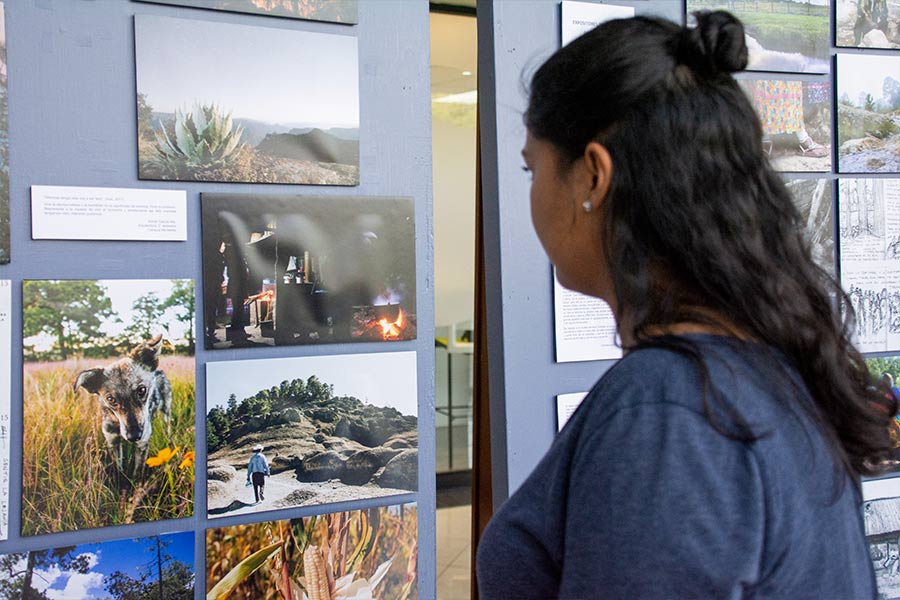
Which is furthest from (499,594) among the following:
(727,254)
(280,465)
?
(280,465)

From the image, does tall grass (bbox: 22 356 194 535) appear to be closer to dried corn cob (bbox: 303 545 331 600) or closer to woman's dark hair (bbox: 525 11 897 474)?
dried corn cob (bbox: 303 545 331 600)

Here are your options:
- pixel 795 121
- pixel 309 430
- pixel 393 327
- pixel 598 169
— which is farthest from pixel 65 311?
pixel 795 121

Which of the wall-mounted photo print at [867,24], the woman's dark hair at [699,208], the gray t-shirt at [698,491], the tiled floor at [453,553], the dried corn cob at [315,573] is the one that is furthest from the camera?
the tiled floor at [453,553]

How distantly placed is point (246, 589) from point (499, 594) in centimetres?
95

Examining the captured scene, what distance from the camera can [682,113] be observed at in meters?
0.83

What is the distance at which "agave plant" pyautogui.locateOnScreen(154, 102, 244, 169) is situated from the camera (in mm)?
1617

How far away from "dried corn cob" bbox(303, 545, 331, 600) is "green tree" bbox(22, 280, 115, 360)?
619 mm

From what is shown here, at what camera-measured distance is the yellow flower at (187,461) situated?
1642 millimetres

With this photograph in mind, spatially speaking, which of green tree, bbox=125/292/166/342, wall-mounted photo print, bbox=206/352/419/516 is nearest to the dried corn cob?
wall-mounted photo print, bbox=206/352/419/516

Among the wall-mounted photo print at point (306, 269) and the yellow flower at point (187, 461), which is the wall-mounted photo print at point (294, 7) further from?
the yellow flower at point (187, 461)

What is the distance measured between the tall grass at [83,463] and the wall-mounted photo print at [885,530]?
5.71 feet

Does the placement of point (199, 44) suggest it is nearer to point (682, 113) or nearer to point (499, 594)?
point (682, 113)

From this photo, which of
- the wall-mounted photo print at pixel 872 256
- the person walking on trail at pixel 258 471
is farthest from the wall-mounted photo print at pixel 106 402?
the wall-mounted photo print at pixel 872 256

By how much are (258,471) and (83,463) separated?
33cm
